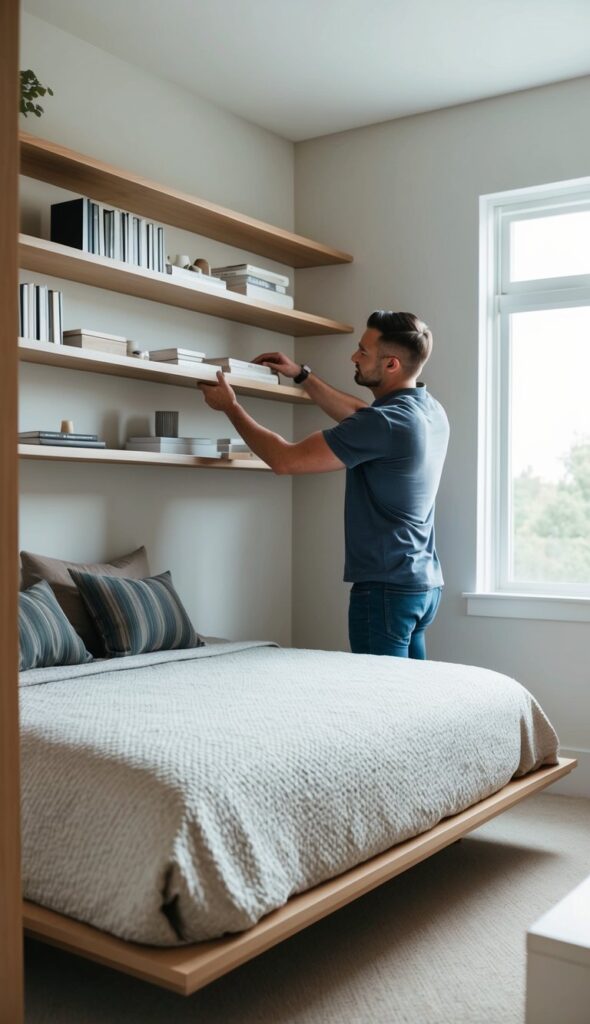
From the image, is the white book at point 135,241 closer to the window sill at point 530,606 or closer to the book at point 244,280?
the book at point 244,280

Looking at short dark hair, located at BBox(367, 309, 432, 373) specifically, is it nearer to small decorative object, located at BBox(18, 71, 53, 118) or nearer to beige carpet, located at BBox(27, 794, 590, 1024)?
small decorative object, located at BBox(18, 71, 53, 118)

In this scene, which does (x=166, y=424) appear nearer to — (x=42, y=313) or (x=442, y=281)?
(x=42, y=313)

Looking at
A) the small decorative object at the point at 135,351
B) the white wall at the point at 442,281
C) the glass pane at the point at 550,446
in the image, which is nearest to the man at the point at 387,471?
the small decorative object at the point at 135,351

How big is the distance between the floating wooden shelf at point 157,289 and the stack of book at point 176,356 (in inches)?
8.8

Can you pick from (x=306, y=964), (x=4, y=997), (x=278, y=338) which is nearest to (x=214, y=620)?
(x=278, y=338)

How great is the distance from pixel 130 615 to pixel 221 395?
87 cm

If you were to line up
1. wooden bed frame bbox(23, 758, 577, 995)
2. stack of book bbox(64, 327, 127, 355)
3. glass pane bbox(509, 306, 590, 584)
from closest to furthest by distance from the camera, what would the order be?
wooden bed frame bbox(23, 758, 577, 995), stack of book bbox(64, 327, 127, 355), glass pane bbox(509, 306, 590, 584)

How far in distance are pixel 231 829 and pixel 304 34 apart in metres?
2.85

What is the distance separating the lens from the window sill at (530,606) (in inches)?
155

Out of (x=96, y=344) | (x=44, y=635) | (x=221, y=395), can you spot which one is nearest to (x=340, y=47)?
(x=221, y=395)

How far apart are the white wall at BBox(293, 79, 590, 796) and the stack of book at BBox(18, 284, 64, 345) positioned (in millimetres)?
1643

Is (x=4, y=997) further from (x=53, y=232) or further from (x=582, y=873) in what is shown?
(x=53, y=232)

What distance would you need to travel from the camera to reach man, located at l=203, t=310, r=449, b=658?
3.34 m

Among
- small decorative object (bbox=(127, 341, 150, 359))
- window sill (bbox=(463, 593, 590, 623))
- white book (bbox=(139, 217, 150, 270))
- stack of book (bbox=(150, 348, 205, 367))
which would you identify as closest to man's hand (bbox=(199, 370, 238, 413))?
stack of book (bbox=(150, 348, 205, 367))
